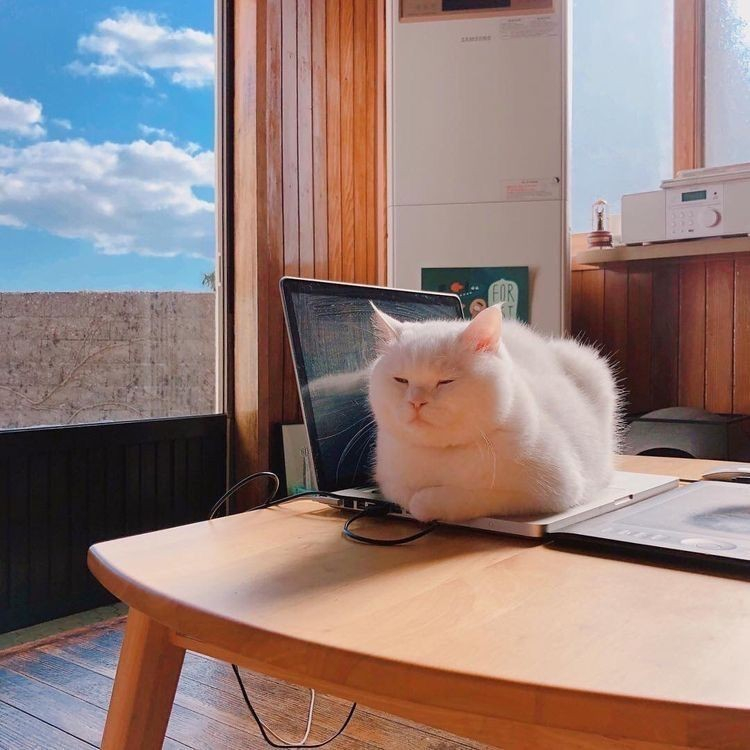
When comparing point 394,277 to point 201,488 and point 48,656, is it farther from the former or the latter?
point 48,656

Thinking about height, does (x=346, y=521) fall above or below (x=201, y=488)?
above

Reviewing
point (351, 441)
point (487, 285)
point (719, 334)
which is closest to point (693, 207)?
point (719, 334)

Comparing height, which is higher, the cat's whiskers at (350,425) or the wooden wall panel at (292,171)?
the wooden wall panel at (292,171)

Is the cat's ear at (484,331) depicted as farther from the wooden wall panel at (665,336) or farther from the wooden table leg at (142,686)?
the wooden wall panel at (665,336)

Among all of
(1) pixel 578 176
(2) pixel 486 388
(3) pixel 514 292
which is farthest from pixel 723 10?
(2) pixel 486 388

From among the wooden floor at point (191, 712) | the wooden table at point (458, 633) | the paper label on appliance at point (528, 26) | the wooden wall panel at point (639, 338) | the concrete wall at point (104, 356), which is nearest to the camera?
the wooden table at point (458, 633)

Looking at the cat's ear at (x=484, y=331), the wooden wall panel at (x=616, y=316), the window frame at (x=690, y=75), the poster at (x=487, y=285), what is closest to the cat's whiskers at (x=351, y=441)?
the cat's ear at (x=484, y=331)

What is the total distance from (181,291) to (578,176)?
68.9 inches

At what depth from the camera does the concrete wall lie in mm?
2389

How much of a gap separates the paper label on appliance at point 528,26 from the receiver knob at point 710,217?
2.70 ft

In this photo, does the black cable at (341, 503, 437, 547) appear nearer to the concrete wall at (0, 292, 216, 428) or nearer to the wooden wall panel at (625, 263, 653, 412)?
the concrete wall at (0, 292, 216, 428)

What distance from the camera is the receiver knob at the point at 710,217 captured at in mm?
2455

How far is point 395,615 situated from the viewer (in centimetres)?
51

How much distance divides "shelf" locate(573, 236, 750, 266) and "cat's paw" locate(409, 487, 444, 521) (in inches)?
82.4
